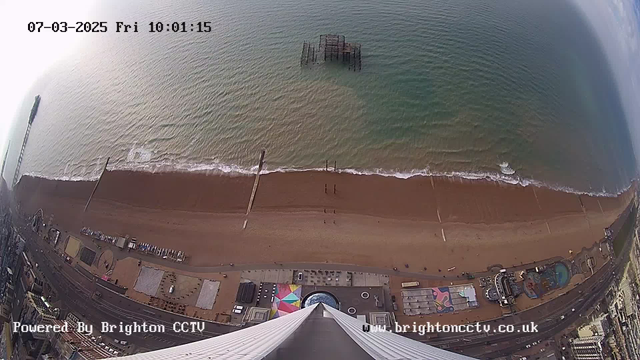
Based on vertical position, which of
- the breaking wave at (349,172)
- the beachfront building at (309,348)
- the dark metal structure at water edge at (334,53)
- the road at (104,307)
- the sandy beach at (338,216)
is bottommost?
the beachfront building at (309,348)

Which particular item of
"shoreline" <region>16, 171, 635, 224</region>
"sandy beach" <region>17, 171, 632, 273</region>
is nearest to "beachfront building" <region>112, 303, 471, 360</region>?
"sandy beach" <region>17, 171, 632, 273</region>

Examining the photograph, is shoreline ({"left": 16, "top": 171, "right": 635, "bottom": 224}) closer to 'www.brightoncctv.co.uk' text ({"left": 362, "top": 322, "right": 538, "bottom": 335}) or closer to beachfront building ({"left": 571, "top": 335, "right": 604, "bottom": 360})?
'www.brightoncctv.co.uk' text ({"left": 362, "top": 322, "right": 538, "bottom": 335})

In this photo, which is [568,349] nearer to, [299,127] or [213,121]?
[299,127]

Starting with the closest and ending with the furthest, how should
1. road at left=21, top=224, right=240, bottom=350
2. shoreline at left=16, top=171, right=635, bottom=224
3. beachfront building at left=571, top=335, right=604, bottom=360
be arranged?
beachfront building at left=571, top=335, right=604, bottom=360, road at left=21, top=224, right=240, bottom=350, shoreline at left=16, top=171, right=635, bottom=224

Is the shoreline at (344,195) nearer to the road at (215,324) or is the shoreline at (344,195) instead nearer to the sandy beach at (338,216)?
the sandy beach at (338,216)

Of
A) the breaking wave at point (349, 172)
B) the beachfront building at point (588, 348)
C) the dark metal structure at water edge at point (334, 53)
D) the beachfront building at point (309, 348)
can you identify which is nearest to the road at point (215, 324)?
the beachfront building at point (588, 348)

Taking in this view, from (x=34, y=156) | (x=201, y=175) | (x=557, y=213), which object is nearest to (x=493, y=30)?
(x=557, y=213)

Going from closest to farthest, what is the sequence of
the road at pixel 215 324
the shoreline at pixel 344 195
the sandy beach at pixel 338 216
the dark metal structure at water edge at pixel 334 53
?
the road at pixel 215 324, the sandy beach at pixel 338 216, the shoreline at pixel 344 195, the dark metal structure at water edge at pixel 334 53
